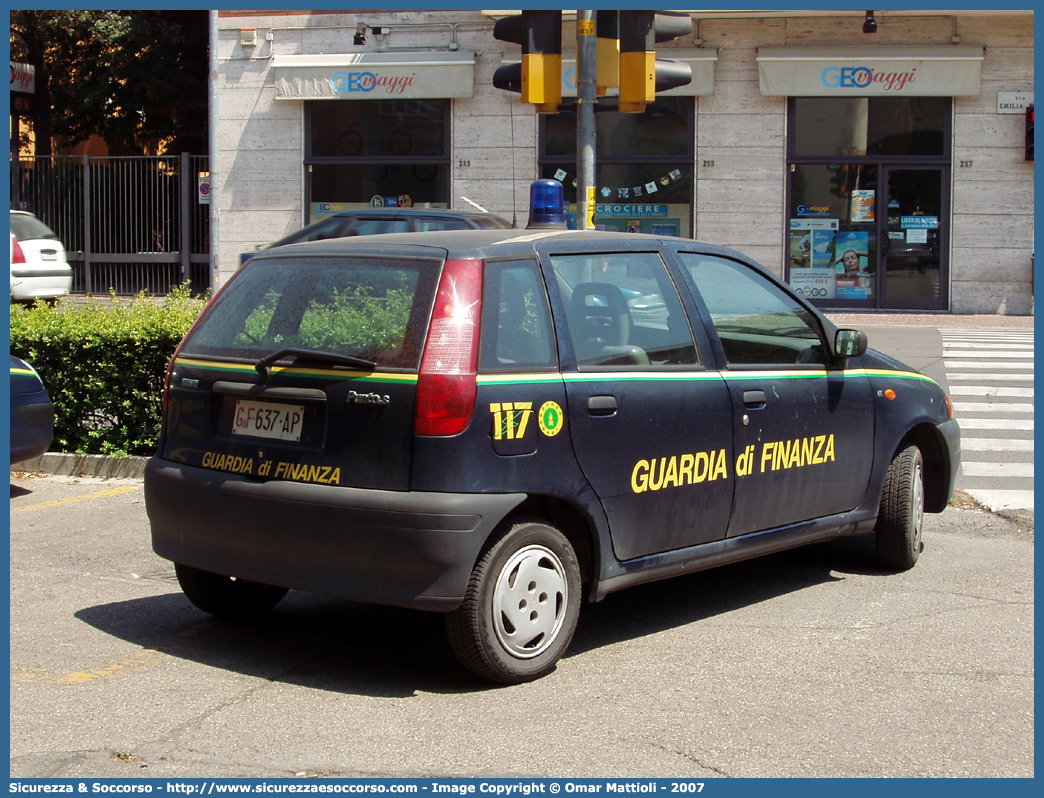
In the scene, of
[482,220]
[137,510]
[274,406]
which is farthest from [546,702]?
[482,220]

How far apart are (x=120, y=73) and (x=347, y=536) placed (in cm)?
2608

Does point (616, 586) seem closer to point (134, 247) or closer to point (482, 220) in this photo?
point (482, 220)

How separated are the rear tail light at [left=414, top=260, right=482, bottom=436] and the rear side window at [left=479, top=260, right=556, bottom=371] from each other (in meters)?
0.05

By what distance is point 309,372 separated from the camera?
4.45m

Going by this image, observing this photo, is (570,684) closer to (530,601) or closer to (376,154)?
(530,601)

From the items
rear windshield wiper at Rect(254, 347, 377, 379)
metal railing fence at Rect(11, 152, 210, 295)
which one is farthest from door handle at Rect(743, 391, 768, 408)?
metal railing fence at Rect(11, 152, 210, 295)

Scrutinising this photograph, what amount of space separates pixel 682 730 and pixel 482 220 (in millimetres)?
11652

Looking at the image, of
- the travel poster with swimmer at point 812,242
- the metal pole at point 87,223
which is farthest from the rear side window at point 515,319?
the metal pole at point 87,223

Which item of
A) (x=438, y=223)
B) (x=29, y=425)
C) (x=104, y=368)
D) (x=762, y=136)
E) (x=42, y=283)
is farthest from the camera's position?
(x=762, y=136)

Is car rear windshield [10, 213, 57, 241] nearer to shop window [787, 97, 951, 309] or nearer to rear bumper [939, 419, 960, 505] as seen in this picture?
shop window [787, 97, 951, 309]

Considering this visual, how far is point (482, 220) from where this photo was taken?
49.6 ft

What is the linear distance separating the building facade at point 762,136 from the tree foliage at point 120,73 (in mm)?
5231

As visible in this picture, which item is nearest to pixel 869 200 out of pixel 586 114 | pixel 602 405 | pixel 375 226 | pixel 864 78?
pixel 864 78

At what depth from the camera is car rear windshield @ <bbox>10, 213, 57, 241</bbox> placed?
18391mm
